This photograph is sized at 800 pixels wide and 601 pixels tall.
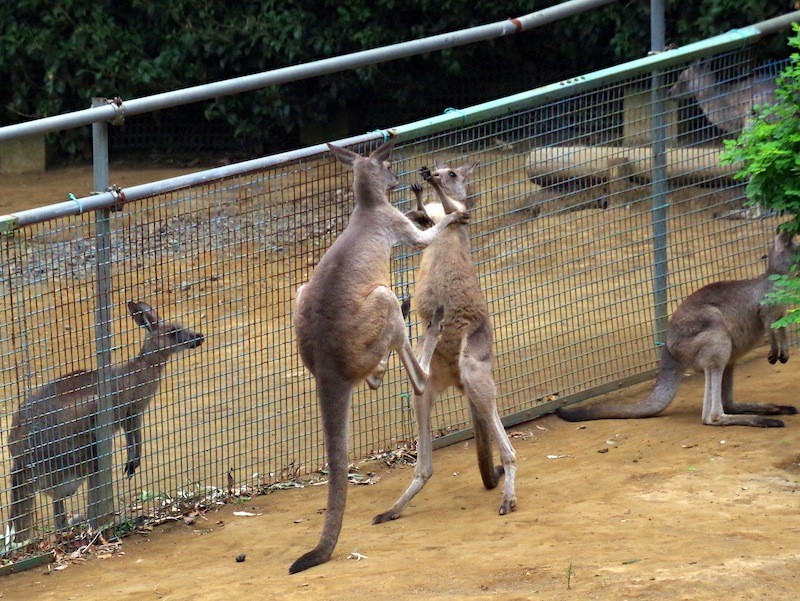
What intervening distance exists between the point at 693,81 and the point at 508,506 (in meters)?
3.42

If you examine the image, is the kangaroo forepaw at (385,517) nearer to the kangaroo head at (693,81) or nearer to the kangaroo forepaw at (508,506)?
the kangaroo forepaw at (508,506)

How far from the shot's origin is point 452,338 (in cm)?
605

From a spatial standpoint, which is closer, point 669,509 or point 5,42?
point 669,509

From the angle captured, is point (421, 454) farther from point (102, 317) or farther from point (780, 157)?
point (780, 157)

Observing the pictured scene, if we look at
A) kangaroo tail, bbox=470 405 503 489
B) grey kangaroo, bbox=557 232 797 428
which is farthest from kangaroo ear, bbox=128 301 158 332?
grey kangaroo, bbox=557 232 797 428

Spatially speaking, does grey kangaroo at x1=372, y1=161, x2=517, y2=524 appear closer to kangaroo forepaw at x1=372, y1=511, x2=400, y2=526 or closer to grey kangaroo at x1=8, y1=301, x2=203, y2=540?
kangaroo forepaw at x1=372, y1=511, x2=400, y2=526

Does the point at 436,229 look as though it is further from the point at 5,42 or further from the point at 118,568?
the point at 5,42

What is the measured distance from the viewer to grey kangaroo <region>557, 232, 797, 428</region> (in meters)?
6.78

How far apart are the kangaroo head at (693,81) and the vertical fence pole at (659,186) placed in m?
0.15

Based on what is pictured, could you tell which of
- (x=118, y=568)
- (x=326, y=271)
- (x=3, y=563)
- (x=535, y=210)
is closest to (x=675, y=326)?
(x=535, y=210)

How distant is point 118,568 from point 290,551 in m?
0.78

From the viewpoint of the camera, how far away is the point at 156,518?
20.1 feet

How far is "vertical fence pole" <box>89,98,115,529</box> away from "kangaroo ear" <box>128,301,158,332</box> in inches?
15.8

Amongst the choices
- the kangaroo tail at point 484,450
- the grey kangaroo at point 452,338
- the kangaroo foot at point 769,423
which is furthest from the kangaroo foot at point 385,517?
the kangaroo foot at point 769,423
